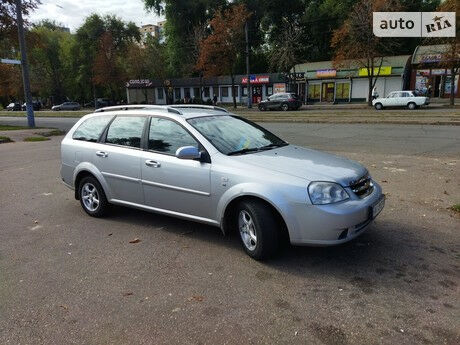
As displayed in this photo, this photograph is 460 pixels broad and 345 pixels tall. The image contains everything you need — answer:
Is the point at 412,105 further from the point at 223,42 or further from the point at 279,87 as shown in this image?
the point at 223,42

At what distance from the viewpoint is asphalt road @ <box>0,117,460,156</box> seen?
1152cm

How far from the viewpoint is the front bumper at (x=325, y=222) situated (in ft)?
12.5

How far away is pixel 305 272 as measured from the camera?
13.1 feet

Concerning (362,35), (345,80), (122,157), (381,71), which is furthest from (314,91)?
(122,157)

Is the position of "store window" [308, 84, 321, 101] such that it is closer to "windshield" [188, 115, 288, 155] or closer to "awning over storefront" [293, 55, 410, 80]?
"awning over storefront" [293, 55, 410, 80]

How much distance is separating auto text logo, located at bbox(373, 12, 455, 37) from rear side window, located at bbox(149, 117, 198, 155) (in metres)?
28.1

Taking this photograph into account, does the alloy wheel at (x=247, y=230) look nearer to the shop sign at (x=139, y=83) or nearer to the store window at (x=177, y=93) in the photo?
the store window at (x=177, y=93)

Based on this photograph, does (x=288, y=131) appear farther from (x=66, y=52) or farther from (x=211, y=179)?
(x=66, y=52)

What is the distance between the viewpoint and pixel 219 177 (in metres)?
4.36

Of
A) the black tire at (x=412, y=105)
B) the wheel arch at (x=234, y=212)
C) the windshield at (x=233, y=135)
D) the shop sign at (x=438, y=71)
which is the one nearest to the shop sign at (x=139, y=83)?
the shop sign at (x=438, y=71)

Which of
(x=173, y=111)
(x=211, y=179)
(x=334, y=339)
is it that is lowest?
(x=334, y=339)

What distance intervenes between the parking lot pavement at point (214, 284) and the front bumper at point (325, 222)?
0.35m

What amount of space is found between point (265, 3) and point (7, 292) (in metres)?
56.3

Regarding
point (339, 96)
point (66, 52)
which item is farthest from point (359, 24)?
point (66, 52)
